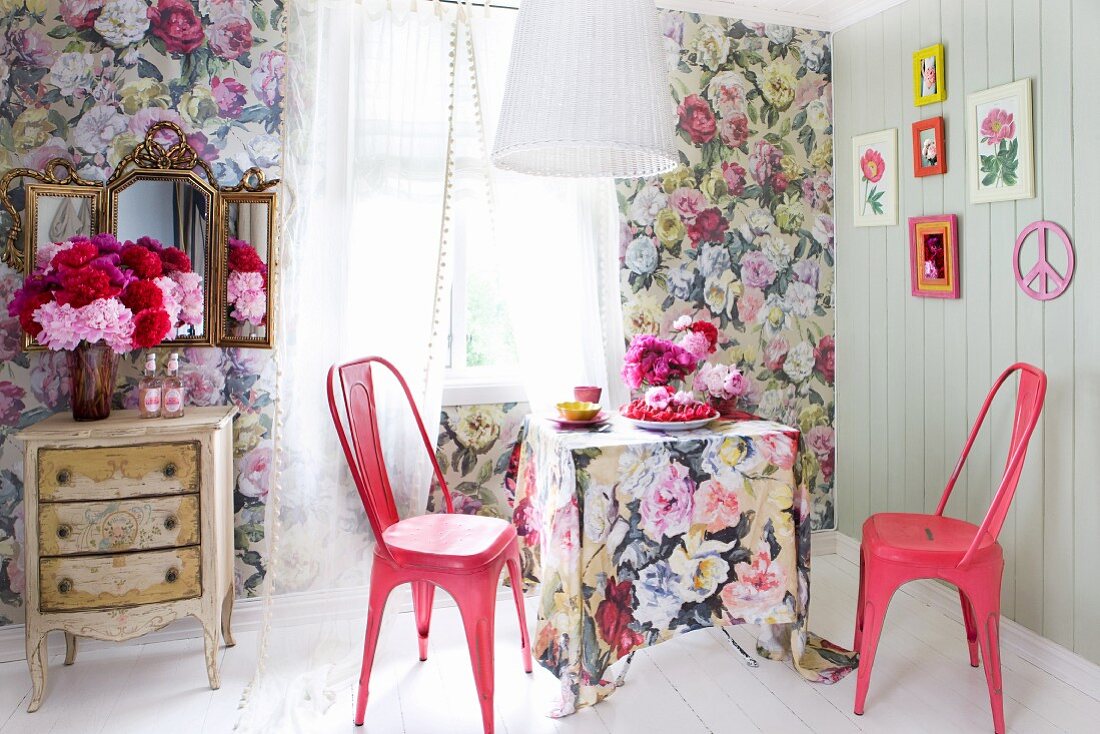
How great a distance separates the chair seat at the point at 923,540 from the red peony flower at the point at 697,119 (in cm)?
168

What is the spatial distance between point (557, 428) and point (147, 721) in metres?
1.47

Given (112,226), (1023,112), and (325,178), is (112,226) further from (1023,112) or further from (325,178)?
(1023,112)

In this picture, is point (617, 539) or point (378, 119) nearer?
point (617, 539)

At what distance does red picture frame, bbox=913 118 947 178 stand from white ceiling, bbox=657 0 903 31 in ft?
1.84

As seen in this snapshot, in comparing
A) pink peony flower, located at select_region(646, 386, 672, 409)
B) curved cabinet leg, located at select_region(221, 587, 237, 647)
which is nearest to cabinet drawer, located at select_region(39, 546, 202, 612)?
curved cabinet leg, located at select_region(221, 587, 237, 647)

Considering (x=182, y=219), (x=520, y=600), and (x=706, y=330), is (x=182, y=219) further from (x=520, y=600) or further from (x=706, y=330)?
(x=706, y=330)

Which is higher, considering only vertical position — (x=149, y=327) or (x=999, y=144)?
(x=999, y=144)

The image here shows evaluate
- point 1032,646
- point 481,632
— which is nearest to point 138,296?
point 481,632

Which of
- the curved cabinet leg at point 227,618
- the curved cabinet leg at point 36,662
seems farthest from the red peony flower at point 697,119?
the curved cabinet leg at point 36,662

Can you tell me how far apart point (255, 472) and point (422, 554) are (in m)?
0.98

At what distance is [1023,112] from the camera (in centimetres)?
268

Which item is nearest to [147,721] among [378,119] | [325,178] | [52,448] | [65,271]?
[52,448]

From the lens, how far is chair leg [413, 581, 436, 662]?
8.91 ft

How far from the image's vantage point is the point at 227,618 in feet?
9.22
